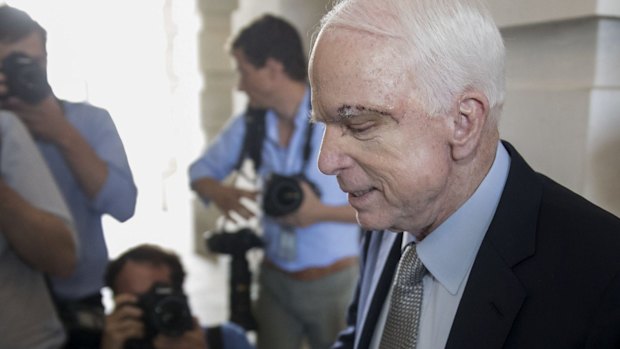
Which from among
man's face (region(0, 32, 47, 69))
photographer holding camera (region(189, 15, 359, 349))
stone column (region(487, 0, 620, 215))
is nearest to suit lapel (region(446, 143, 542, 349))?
stone column (region(487, 0, 620, 215))

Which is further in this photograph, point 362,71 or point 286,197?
point 286,197

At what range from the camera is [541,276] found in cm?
83

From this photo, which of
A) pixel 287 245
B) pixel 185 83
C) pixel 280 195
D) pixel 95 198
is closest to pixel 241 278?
pixel 287 245

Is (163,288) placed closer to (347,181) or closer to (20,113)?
(20,113)

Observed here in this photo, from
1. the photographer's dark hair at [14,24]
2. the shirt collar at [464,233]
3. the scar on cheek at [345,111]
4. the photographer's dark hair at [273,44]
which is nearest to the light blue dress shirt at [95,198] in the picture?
the photographer's dark hair at [14,24]

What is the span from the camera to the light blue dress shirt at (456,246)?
0.92m

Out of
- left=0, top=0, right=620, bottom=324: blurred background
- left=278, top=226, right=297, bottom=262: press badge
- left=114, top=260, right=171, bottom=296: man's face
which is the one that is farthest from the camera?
left=278, top=226, right=297, bottom=262: press badge

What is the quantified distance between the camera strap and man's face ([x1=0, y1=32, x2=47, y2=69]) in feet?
2.96

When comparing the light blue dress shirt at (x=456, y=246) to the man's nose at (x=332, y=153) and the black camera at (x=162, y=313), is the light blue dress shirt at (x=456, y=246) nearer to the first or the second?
the man's nose at (x=332, y=153)

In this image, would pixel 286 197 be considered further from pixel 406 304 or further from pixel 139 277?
pixel 406 304

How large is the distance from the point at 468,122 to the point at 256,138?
1167 mm

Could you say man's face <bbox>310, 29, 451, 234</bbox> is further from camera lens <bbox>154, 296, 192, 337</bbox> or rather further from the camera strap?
the camera strap

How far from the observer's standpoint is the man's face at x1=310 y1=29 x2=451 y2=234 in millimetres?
812

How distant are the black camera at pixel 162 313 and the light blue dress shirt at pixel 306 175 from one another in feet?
1.66
